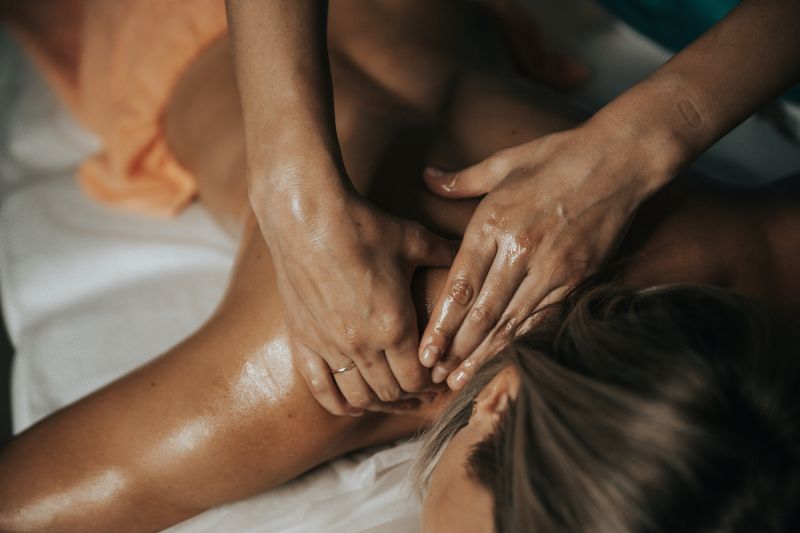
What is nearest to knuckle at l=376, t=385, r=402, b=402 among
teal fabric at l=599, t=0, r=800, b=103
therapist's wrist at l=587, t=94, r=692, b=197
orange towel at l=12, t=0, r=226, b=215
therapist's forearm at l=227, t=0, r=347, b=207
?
therapist's forearm at l=227, t=0, r=347, b=207

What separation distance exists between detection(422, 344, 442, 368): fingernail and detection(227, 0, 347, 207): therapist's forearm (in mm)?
192

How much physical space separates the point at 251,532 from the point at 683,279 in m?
0.62

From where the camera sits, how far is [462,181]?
931mm

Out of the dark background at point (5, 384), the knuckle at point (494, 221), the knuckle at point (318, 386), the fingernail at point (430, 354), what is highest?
the knuckle at point (494, 221)

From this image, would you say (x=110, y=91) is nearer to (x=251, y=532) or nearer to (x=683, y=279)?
(x=251, y=532)

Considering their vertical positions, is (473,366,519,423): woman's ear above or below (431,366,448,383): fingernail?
above

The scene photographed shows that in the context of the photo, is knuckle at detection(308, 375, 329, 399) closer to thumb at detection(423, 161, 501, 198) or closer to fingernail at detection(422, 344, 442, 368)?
fingernail at detection(422, 344, 442, 368)

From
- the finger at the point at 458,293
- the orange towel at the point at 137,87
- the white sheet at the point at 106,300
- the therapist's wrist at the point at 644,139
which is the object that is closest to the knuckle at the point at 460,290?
the finger at the point at 458,293

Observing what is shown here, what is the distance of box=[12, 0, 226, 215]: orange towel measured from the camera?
1358mm

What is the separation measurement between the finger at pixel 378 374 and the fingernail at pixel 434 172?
A: 0.23 m

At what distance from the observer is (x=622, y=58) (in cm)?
160

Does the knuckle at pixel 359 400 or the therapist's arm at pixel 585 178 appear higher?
the therapist's arm at pixel 585 178

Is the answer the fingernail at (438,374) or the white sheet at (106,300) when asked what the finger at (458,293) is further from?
the white sheet at (106,300)

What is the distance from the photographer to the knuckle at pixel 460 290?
83 cm
